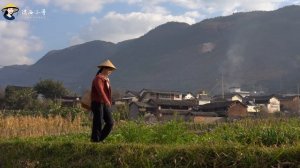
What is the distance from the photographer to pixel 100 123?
820 centimetres

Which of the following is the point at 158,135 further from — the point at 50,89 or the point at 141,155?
the point at 50,89

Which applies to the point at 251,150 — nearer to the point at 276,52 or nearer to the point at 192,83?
the point at 192,83

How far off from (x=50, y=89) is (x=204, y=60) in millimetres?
95963

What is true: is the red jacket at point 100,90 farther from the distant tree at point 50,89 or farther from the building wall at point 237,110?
the distant tree at point 50,89

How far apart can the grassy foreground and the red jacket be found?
30.4 inches

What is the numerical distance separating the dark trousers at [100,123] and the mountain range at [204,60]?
334 feet

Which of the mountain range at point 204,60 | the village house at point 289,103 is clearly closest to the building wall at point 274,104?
the village house at point 289,103

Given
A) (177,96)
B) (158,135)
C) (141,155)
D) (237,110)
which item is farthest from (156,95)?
(141,155)

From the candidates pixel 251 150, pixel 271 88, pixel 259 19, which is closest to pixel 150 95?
pixel 271 88

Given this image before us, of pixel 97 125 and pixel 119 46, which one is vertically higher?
pixel 119 46

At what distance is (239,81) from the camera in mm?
124125

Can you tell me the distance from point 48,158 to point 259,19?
7058 inches

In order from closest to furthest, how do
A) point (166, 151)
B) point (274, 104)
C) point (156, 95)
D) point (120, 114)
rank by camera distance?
point (166, 151)
point (120, 114)
point (156, 95)
point (274, 104)

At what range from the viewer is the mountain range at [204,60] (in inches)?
4943
